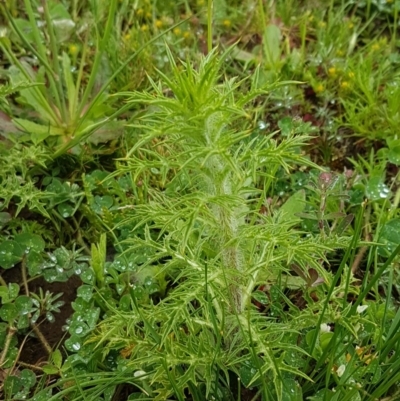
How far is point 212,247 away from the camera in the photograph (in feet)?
5.10

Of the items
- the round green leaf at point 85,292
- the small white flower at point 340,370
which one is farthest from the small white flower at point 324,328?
the round green leaf at point 85,292

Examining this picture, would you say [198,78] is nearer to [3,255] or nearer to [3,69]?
[3,255]

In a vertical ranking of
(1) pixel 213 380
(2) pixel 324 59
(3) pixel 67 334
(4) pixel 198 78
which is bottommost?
(3) pixel 67 334

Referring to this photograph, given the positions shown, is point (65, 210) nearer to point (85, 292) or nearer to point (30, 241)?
point (30, 241)

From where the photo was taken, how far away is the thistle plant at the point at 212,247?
1249 mm

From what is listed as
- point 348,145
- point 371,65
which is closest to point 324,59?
point 371,65

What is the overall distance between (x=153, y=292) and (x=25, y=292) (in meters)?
0.43

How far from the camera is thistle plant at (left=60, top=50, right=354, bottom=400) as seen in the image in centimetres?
125

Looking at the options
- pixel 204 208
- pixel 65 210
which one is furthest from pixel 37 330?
pixel 204 208

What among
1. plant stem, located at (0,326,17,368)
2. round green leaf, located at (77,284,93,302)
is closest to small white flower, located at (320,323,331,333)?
round green leaf, located at (77,284,93,302)

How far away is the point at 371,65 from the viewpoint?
2484 mm

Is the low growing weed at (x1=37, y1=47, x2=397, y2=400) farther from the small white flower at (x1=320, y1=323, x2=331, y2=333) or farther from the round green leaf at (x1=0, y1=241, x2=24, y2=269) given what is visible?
the round green leaf at (x1=0, y1=241, x2=24, y2=269)

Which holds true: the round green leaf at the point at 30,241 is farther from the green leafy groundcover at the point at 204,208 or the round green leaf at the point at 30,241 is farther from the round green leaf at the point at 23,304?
the round green leaf at the point at 23,304

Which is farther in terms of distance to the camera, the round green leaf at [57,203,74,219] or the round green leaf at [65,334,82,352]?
the round green leaf at [57,203,74,219]
